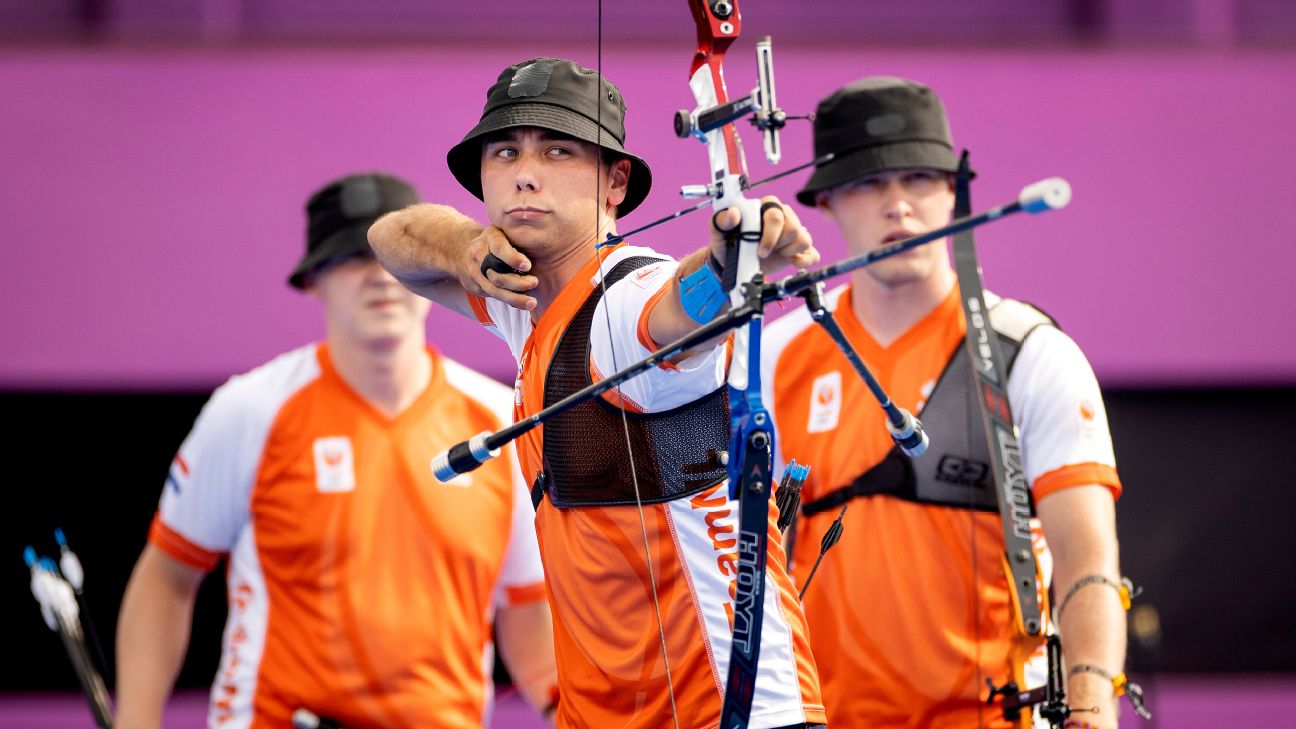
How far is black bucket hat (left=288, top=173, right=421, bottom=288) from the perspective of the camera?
3375mm

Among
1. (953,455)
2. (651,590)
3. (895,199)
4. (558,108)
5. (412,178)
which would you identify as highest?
(412,178)

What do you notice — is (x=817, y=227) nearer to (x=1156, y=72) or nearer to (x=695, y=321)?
(x=1156, y=72)

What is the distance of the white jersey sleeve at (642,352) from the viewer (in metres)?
1.69

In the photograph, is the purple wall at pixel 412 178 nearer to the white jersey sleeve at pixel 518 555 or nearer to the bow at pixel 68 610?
the bow at pixel 68 610

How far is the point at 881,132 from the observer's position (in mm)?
2791

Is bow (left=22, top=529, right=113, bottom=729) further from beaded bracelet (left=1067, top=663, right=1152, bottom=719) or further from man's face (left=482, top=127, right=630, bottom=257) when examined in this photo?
beaded bracelet (left=1067, top=663, right=1152, bottom=719)

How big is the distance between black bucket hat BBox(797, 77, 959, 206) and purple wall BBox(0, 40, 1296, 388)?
5.63 feet

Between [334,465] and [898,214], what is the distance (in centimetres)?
134

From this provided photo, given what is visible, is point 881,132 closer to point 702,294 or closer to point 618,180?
point 618,180

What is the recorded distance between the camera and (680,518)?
6.04 ft

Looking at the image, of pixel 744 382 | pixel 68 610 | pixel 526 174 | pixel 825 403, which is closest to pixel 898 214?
pixel 825 403

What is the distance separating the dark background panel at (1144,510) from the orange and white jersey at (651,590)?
2888 millimetres

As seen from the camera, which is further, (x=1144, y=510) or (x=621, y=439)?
(x=1144, y=510)

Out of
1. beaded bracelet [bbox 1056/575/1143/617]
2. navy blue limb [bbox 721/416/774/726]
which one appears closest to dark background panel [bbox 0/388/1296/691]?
beaded bracelet [bbox 1056/575/1143/617]
